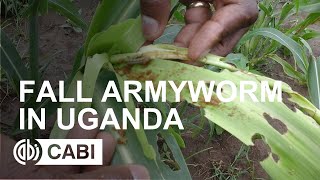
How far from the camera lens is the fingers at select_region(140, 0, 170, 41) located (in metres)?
0.83

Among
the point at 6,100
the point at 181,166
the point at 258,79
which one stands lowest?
the point at 181,166

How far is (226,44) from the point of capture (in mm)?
947

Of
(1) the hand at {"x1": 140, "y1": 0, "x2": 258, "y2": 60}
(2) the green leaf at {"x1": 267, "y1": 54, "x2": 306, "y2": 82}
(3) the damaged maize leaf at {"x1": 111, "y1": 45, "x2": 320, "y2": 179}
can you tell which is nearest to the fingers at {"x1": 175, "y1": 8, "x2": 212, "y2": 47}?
(1) the hand at {"x1": 140, "y1": 0, "x2": 258, "y2": 60}

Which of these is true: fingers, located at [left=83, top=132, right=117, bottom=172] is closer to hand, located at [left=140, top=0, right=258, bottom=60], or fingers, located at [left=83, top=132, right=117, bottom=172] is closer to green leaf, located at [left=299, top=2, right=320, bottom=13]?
hand, located at [left=140, top=0, right=258, bottom=60]

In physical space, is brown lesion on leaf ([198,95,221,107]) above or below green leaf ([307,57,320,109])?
Answer: below

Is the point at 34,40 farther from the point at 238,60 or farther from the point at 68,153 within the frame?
the point at 238,60

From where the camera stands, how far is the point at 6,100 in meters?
1.37

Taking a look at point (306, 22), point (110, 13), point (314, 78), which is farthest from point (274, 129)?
point (306, 22)

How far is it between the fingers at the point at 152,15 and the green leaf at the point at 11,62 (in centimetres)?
32

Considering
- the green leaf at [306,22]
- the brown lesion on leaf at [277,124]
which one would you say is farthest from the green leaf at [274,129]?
the green leaf at [306,22]

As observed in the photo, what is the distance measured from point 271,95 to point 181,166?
9.9 inches

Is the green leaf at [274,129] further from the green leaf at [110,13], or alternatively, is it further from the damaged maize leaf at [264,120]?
the green leaf at [110,13]

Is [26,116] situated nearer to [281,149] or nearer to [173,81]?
[173,81]

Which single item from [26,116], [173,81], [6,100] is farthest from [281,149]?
[6,100]
